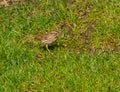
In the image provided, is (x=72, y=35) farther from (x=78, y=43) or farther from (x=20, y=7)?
(x=20, y=7)

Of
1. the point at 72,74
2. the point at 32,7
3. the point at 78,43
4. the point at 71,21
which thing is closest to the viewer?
the point at 72,74

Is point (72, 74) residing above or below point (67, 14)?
below

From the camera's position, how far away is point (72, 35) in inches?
316

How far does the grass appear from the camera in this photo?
21.3 ft

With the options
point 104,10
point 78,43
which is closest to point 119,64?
point 78,43

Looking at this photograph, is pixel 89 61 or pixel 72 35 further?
pixel 72 35

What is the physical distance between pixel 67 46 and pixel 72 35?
33 cm

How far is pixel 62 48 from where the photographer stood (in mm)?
7652

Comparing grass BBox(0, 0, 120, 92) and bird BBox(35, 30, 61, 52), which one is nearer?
grass BBox(0, 0, 120, 92)

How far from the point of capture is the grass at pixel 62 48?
650 centimetres

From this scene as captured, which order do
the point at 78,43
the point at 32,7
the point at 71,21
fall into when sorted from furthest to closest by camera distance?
the point at 32,7 < the point at 71,21 < the point at 78,43

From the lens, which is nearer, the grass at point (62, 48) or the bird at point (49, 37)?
the grass at point (62, 48)

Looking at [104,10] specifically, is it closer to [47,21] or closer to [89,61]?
[47,21]

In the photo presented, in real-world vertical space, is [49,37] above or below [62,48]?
above
